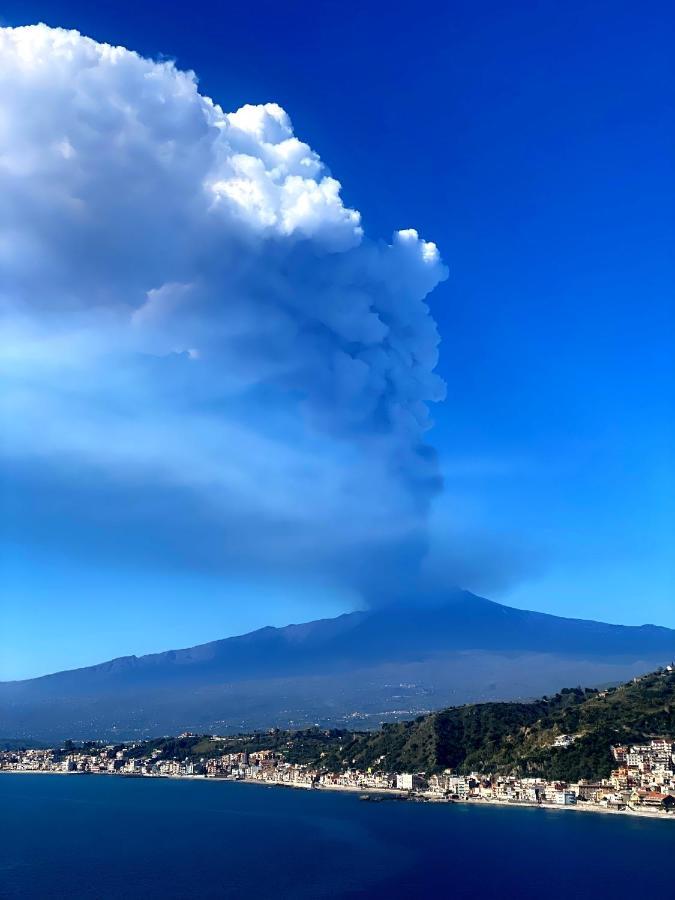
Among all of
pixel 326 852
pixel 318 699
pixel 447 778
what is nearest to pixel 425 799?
pixel 447 778

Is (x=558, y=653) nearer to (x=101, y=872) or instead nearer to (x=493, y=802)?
(x=493, y=802)

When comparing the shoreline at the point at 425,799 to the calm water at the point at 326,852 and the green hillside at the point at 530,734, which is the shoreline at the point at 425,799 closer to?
the calm water at the point at 326,852

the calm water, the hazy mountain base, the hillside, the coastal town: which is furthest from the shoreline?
the hazy mountain base

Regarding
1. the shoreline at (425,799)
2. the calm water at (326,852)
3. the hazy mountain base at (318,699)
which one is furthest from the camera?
the hazy mountain base at (318,699)

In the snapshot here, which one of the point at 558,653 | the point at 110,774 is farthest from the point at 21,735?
the point at 558,653

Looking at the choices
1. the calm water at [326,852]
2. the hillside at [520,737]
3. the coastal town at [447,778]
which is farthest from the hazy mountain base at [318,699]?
the calm water at [326,852]

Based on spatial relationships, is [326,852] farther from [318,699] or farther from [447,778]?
[318,699]
